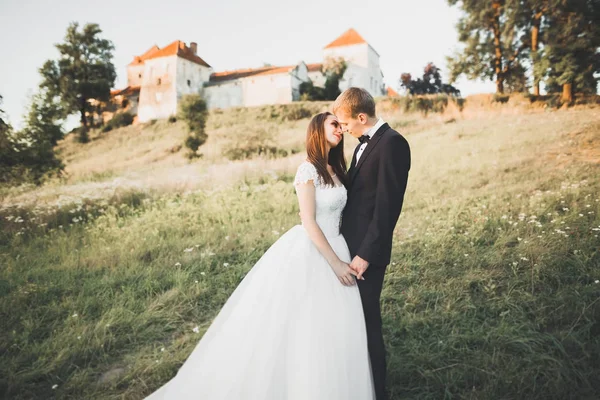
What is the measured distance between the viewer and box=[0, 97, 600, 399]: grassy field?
9.34ft

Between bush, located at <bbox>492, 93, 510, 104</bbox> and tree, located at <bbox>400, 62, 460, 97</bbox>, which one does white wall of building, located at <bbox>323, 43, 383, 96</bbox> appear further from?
bush, located at <bbox>492, 93, 510, 104</bbox>

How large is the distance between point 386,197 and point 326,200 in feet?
1.45

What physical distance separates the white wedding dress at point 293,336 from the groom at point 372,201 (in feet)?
0.39

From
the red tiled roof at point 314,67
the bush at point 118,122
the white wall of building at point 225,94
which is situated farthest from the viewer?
the red tiled roof at point 314,67

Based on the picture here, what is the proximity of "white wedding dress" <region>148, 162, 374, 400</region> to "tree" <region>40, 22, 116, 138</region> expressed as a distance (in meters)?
43.8

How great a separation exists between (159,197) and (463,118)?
43.4 feet

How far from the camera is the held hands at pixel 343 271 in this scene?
231 centimetres

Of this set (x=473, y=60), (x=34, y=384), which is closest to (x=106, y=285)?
(x=34, y=384)

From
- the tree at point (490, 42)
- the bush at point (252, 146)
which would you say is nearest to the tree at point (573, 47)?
the tree at point (490, 42)

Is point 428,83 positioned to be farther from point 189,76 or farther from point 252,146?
point 252,146

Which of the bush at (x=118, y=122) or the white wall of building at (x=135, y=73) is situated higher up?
the white wall of building at (x=135, y=73)

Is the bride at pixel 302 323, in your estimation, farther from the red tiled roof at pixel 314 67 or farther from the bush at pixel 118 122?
the red tiled roof at pixel 314 67

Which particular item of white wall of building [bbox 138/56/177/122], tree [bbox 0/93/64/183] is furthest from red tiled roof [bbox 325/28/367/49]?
tree [bbox 0/93/64/183]

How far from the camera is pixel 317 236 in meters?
2.30
